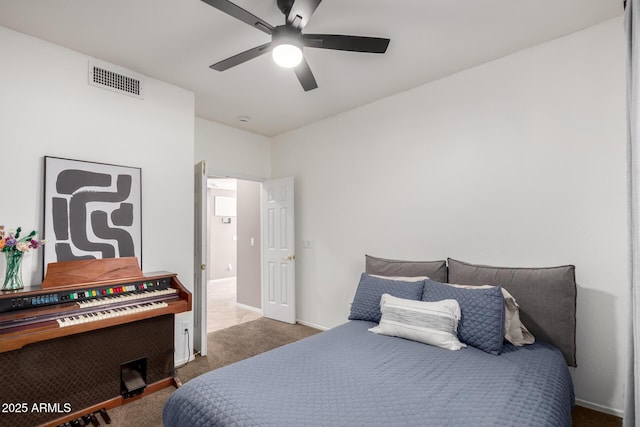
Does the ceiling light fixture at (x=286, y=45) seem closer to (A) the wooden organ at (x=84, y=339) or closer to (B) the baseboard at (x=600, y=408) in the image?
(A) the wooden organ at (x=84, y=339)

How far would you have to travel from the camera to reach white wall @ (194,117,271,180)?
3936mm

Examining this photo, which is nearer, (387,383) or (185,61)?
(387,383)

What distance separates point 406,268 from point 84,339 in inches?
101

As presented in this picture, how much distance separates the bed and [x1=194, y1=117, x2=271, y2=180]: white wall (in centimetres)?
263

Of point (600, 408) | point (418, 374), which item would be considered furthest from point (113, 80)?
point (600, 408)

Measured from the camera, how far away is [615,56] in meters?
2.16

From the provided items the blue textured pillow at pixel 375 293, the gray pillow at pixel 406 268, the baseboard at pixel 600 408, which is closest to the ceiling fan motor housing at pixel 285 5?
the blue textured pillow at pixel 375 293

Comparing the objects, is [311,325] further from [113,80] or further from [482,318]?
[113,80]

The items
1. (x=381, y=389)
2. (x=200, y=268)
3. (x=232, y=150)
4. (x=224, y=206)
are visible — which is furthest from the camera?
(x=224, y=206)

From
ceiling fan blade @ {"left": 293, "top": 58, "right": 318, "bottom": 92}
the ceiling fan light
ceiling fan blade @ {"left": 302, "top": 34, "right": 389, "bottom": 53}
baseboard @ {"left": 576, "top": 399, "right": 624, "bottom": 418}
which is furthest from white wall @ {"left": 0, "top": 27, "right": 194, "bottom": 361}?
baseboard @ {"left": 576, "top": 399, "right": 624, "bottom": 418}

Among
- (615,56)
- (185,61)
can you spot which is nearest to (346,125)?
(185,61)

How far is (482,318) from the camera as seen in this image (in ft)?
6.58

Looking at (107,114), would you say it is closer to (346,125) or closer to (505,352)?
(346,125)

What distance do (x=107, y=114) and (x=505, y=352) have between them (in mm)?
3468
